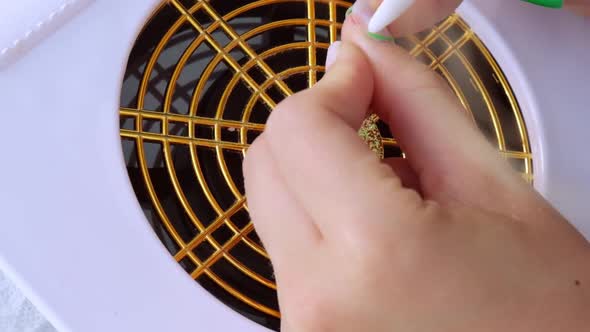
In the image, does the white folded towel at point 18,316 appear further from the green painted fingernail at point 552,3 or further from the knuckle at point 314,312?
the green painted fingernail at point 552,3

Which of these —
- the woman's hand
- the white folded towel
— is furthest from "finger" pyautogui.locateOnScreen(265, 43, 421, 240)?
the white folded towel

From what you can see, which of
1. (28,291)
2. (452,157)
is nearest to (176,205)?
(28,291)

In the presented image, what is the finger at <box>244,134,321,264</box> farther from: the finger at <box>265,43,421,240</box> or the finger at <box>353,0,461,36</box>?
the finger at <box>353,0,461,36</box>

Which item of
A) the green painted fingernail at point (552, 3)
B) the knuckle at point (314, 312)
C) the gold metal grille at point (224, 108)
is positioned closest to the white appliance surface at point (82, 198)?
the gold metal grille at point (224, 108)

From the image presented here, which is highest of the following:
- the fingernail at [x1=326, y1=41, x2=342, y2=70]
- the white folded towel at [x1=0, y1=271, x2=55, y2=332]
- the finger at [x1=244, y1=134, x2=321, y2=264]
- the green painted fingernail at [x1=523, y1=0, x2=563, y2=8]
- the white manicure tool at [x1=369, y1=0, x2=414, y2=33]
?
the white folded towel at [x1=0, y1=271, x2=55, y2=332]

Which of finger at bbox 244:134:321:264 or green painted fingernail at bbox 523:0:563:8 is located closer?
finger at bbox 244:134:321:264

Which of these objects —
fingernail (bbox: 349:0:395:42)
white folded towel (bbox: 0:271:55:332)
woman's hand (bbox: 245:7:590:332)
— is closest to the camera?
woman's hand (bbox: 245:7:590:332)
